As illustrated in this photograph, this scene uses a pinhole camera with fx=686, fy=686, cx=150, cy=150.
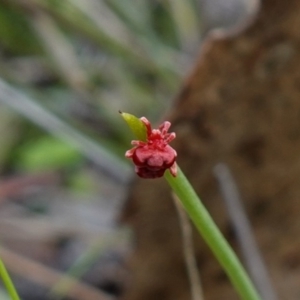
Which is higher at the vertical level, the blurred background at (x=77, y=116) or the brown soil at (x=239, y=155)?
the blurred background at (x=77, y=116)

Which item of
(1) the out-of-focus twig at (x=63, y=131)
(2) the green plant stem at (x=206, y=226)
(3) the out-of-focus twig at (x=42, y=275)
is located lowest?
(2) the green plant stem at (x=206, y=226)

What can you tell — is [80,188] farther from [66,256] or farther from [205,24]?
[205,24]

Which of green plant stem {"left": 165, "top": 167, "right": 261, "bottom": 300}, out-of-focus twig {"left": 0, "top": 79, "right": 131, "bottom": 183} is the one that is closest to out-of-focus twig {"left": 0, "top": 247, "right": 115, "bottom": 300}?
out-of-focus twig {"left": 0, "top": 79, "right": 131, "bottom": 183}

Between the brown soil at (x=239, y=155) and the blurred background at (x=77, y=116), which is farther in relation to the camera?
the blurred background at (x=77, y=116)

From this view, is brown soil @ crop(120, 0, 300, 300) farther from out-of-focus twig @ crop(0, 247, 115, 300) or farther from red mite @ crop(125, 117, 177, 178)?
red mite @ crop(125, 117, 177, 178)

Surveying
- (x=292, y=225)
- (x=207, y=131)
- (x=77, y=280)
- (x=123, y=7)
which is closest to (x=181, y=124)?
(x=207, y=131)

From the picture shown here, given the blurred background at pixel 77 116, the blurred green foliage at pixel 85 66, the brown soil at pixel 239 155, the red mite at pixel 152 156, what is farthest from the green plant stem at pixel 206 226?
the blurred green foliage at pixel 85 66

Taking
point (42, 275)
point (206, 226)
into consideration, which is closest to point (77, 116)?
point (42, 275)

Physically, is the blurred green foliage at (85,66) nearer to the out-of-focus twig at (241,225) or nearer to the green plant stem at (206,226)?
the out-of-focus twig at (241,225)
